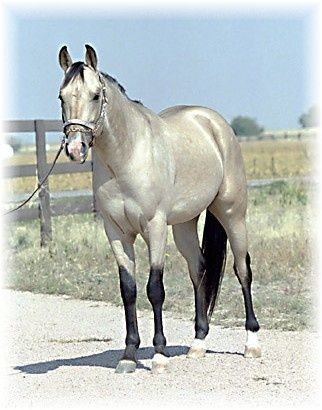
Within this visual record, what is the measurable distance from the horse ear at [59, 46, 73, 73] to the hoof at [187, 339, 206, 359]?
2.36 metres

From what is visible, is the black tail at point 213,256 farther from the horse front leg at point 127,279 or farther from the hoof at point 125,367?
the hoof at point 125,367

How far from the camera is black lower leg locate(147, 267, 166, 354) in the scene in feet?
23.7

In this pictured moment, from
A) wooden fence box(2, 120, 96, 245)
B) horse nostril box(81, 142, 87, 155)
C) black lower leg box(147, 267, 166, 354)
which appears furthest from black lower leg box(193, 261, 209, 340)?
wooden fence box(2, 120, 96, 245)

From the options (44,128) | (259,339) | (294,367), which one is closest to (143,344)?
(259,339)

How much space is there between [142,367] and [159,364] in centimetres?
30

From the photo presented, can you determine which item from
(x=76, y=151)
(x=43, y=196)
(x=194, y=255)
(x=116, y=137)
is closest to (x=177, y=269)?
(x=43, y=196)

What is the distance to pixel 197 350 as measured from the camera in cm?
786

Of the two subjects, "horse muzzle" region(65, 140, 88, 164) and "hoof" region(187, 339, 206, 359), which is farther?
"hoof" region(187, 339, 206, 359)

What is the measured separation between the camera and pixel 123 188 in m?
7.12

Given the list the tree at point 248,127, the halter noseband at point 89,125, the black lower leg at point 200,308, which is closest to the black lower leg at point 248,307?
the black lower leg at point 200,308

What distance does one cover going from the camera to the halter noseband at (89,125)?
673cm

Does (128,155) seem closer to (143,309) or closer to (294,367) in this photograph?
(294,367)

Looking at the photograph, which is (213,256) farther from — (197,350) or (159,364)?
(159,364)

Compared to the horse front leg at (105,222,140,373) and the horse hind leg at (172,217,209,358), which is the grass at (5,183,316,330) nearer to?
the horse hind leg at (172,217,209,358)
